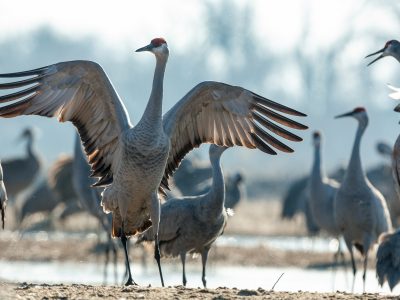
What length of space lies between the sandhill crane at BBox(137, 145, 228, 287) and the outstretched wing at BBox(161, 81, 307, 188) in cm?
96

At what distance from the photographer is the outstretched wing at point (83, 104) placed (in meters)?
9.93

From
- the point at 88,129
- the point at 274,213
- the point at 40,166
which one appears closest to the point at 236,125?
the point at 88,129

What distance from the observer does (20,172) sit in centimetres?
2070

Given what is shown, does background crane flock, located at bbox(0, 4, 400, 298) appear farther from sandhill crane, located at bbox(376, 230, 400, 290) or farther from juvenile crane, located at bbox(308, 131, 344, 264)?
juvenile crane, located at bbox(308, 131, 344, 264)

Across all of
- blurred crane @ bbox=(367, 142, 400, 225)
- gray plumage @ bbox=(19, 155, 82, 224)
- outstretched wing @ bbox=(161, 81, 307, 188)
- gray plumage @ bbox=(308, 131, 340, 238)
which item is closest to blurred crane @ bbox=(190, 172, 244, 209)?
gray plumage @ bbox=(308, 131, 340, 238)

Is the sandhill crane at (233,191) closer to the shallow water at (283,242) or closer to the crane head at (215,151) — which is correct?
the shallow water at (283,242)

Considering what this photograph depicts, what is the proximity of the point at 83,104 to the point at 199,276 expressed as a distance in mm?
5643

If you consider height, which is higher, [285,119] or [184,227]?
[285,119]

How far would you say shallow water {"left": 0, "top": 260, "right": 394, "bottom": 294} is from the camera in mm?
14094

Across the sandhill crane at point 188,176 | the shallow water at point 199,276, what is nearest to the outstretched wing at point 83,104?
the shallow water at point 199,276

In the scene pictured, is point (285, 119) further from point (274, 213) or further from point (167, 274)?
point (274, 213)

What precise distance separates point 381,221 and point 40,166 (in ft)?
30.8

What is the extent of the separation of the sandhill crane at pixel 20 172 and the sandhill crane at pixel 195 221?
28.9 feet

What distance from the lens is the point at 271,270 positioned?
652 inches
